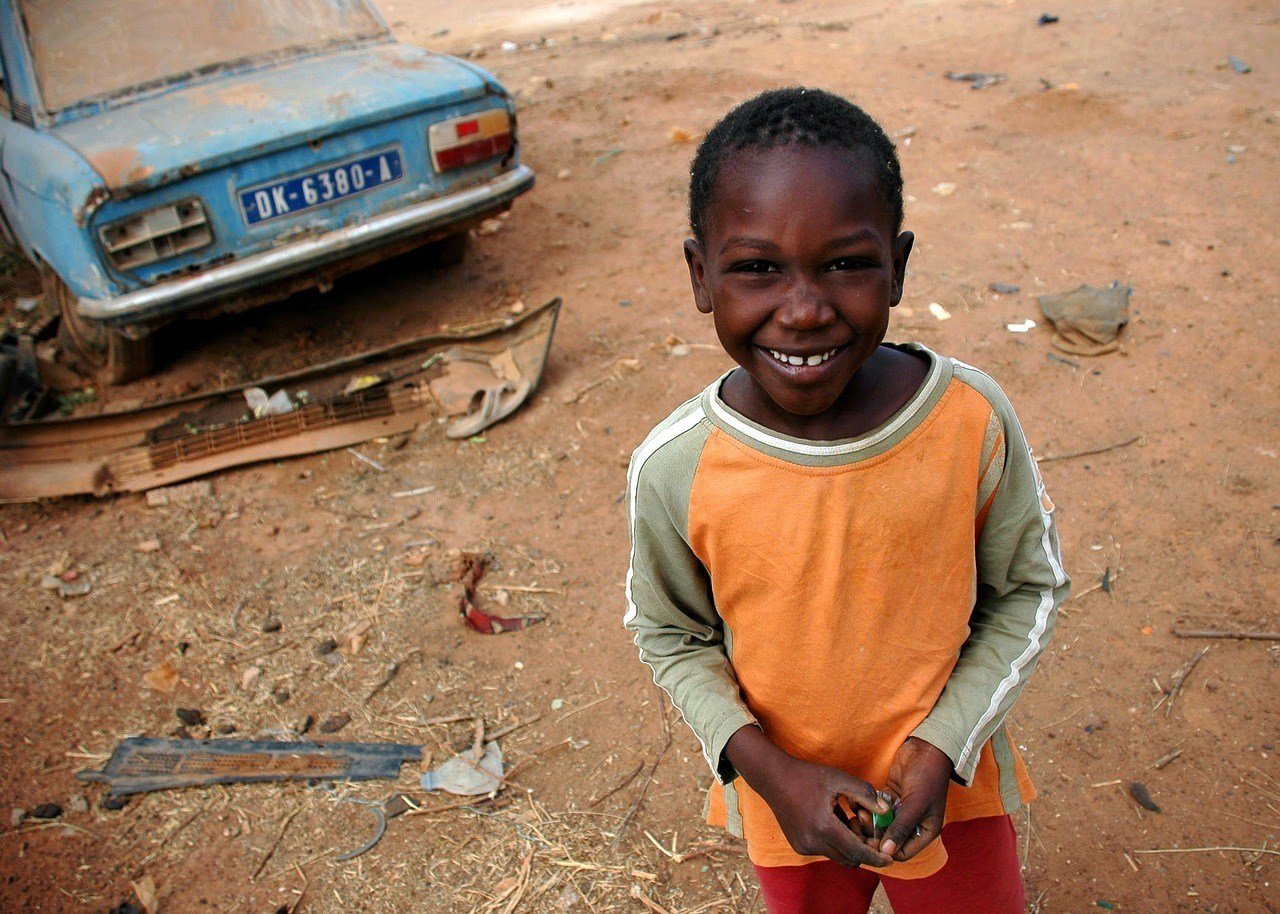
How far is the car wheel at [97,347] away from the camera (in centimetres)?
493

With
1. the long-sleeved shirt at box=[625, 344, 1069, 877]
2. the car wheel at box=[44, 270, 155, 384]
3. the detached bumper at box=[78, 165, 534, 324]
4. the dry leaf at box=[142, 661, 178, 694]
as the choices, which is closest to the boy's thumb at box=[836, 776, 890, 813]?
the long-sleeved shirt at box=[625, 344, 1069, 877]

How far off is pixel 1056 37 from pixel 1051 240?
13.3ft

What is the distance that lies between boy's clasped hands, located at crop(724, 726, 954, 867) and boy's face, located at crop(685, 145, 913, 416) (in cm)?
49

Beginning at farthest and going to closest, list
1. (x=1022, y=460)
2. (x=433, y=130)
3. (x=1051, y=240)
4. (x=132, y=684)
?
(x=1051, y=240)
(x=433, y=130)
(x=132, y=684)
(x=1022, y=460)

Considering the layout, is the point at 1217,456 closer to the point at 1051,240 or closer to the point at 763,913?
the point at 1051,240

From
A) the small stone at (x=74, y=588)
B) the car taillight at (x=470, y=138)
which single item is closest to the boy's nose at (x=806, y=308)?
the small stone at (x=74, y=588)

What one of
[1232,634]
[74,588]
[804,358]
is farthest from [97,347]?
[1232,634]

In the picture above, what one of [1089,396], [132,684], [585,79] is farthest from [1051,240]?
[585,79]

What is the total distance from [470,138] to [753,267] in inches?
153

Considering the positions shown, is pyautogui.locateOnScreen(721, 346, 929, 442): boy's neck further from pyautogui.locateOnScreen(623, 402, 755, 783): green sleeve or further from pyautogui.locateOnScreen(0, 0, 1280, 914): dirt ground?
pyautogui.locateOnScreen(0, 0, 1280, 914): dirt ground

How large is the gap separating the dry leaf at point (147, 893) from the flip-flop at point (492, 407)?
214cm

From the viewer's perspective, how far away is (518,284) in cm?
561

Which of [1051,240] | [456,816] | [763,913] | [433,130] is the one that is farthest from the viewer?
[1051,240]

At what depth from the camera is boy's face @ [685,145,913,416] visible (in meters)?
1.13
